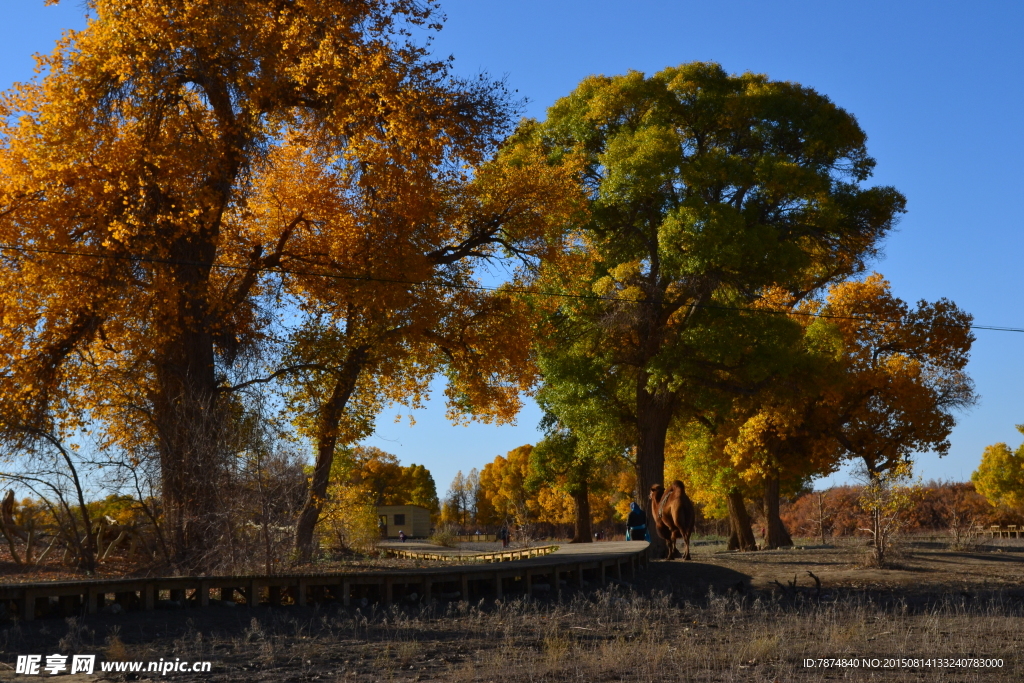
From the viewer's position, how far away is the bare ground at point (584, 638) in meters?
8.58

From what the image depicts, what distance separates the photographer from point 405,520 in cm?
6831

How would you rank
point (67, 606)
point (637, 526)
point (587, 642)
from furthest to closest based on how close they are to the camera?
point (637, 526) < point (67, 606) < point (587, 642)

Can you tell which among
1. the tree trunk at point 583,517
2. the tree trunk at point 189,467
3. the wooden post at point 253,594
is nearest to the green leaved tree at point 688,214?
the tree trunk at point 189,467

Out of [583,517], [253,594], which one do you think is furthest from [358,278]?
[583,517]

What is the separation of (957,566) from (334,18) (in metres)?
16.8

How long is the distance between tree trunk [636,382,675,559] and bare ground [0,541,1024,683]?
26.4ft

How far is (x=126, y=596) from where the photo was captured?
476 inches

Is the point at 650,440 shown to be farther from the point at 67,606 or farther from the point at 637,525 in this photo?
the point at 67,606

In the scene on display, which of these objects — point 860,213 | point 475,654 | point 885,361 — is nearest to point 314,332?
point 475,654

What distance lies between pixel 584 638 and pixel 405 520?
193 feet

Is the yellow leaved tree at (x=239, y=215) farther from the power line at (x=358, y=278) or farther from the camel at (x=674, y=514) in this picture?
the camel at (x=674, y=514)

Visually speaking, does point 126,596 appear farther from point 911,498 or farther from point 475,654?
point 911,498

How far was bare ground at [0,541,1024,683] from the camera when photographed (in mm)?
8578

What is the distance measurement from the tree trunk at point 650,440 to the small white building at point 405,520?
4474cm
